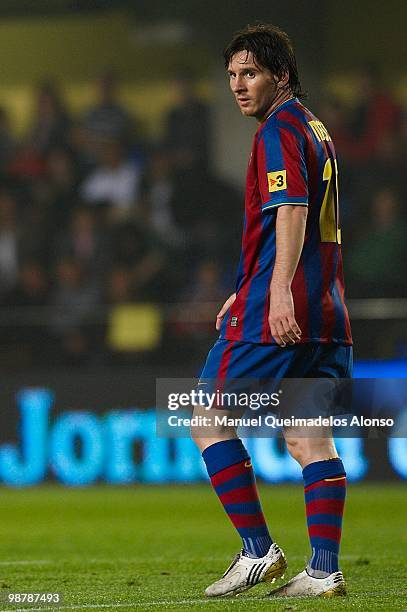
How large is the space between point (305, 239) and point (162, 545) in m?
2.98

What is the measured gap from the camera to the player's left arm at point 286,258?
4240 millimetres

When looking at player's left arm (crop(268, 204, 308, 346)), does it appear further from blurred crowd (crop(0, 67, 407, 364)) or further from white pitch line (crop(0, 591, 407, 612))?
blurred crowd (crop(0, 67, 407, 364))

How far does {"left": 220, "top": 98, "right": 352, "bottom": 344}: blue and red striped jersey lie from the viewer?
4340mm

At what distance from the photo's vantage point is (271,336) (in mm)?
4352

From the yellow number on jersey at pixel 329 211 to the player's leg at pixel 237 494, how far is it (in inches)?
18.9

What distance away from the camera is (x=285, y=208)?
4.26 meters

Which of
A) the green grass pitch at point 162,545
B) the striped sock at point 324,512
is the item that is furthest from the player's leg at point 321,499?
the green grass pitch at point 162,545

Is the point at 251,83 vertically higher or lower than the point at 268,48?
lower

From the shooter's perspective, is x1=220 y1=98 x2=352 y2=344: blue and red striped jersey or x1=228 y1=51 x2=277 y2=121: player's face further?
x1=228 y1=51 x2=277 y2=121: player's face

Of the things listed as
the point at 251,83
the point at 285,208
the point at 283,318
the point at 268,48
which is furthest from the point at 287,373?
the point at 268,48

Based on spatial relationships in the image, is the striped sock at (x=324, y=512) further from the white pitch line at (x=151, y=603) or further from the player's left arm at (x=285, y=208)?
the player's left arm at (x=285, y=208)

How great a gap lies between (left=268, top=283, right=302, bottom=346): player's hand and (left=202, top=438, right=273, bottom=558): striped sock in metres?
0.43

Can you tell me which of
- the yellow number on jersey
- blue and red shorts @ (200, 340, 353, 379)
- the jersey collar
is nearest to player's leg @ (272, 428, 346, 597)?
blue and red shorts @ (200, 340, 353, 379)

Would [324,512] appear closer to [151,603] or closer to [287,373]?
[287,373]
